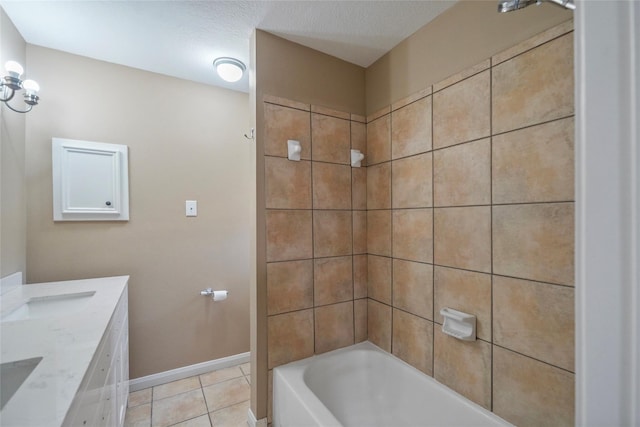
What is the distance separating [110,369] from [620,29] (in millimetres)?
1776

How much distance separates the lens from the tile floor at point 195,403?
1702 millimetres

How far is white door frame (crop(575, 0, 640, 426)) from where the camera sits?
1.12ft

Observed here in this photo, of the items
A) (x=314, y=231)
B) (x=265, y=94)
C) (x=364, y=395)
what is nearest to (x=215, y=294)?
(x=314, y=231)

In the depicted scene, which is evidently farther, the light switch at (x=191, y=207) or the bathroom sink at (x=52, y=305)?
the light switch at (x=191, y=207)

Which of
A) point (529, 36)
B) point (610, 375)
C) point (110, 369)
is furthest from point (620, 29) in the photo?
point (110, 369)

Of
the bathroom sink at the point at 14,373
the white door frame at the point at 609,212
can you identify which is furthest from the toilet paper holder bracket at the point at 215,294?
the white door frame at the point at 609,212

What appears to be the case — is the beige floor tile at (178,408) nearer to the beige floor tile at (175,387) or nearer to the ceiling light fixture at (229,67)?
the beige floor tile at (175,387)

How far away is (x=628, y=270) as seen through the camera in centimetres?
34

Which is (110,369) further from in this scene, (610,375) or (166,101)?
(166,101)

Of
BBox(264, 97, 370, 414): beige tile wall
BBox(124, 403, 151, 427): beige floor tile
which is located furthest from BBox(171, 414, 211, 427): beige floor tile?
BBox(264, 97, 370, 414): beige tile wall

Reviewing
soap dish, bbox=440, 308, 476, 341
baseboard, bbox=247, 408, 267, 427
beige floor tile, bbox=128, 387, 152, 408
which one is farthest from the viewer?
beige floor tile, bbox=128, 387, 152, 408

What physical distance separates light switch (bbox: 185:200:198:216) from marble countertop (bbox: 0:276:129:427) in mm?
882

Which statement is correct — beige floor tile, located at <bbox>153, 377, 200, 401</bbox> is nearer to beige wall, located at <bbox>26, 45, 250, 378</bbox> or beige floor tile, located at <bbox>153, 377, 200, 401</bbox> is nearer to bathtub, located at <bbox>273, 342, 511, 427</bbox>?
beige wall, located at <bbox>26, 45, 250, 378</bbox>

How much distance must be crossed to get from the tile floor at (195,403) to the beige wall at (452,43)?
223 centimetres
